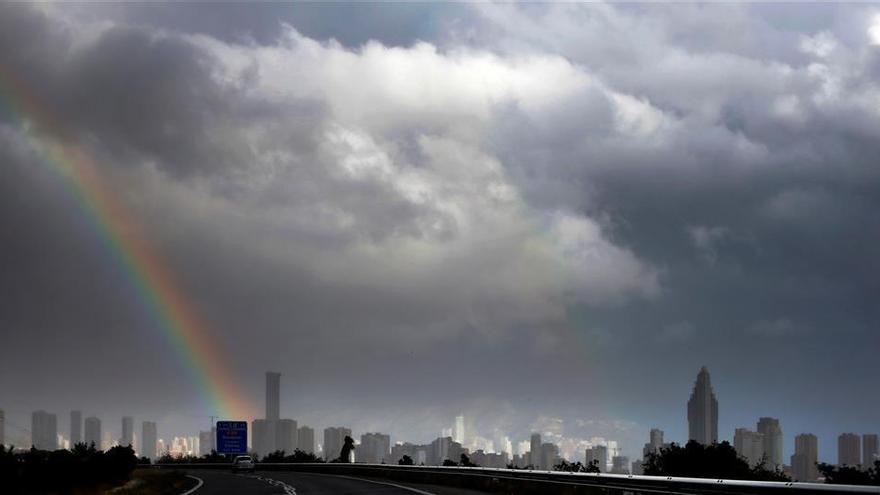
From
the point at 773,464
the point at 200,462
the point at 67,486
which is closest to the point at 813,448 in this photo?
the point at 773,464

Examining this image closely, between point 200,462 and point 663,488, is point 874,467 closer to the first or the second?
point 663,488

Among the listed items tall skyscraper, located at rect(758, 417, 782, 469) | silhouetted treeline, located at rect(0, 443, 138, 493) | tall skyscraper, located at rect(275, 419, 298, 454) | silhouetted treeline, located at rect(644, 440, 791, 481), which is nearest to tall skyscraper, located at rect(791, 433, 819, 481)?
tall skyscraper, located at rect(758, 417, 782, 469)

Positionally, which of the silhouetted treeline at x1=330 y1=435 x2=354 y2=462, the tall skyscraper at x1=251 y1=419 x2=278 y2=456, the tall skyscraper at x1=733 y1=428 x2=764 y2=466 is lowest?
the tall skyscraper at x1=251 y1=419 x2=278 y2=456

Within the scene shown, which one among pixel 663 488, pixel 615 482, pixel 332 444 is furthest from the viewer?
pixel 332 444

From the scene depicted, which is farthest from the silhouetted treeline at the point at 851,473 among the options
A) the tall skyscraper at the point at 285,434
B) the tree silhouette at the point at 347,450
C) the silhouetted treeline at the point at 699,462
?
the tall skyscraper at the point at 285,434

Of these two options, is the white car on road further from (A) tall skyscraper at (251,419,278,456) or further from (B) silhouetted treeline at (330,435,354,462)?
(A) tall skyscraper at (251,419,278,456)

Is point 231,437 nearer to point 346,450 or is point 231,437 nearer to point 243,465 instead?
point 346,450
